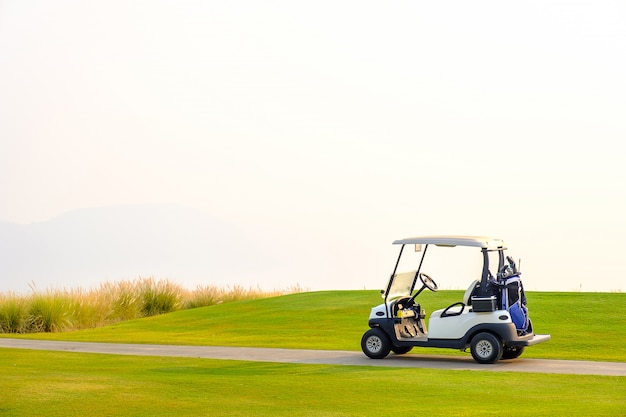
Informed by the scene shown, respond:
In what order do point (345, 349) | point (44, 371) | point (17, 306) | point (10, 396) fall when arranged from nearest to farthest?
point (10, 396) < point (44, 371) < point (345, 349) < point (17, 306)

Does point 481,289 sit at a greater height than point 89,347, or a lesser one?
greater

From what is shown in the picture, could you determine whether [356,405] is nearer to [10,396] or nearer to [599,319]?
[10,396]

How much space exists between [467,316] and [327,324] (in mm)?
8302

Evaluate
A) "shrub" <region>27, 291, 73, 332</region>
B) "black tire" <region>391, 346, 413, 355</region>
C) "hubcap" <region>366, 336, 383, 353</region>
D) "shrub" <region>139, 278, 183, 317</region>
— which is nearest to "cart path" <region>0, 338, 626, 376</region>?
"black tire" <region>391, 346, 413, 355</region>

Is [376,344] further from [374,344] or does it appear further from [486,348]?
[486,348]

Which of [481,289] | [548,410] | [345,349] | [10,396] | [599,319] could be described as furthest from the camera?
[599,319]

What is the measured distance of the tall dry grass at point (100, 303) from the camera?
2641 centimetres

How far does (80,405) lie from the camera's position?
10.5 m

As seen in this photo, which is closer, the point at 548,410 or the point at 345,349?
the point at 548,410

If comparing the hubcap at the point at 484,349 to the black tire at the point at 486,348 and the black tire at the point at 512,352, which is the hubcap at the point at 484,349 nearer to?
the black tire at the point at 486,348

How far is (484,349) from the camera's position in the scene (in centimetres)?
1503

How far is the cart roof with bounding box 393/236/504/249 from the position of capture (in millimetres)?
15242

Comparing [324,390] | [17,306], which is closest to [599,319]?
[324,390]

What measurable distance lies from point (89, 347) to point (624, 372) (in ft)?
35.6
